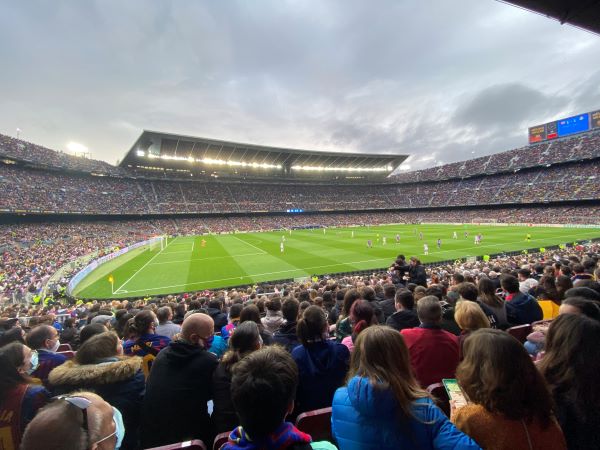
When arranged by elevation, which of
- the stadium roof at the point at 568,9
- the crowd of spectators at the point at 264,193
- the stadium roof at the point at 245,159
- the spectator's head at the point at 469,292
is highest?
the stadium roof at the point at 245,159

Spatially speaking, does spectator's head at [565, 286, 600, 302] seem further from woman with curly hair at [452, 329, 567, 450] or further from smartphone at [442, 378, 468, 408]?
woman with curly hair at [452, 329, 567, 450]

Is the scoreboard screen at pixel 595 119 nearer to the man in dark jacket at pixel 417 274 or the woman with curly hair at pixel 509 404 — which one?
the man in dark jacket at pixel 417 274

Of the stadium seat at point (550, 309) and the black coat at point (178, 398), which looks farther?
the stadium seat at point (550, 309)

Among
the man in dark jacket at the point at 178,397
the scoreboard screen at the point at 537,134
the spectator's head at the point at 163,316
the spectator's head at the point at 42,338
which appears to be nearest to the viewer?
the man in dark jacket at the point at 178,397

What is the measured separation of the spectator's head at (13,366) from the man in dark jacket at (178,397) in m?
1.26

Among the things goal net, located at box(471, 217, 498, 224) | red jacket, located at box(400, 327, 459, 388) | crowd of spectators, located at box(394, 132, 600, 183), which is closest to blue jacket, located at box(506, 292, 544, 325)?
red jacket, located at box(400, 327, 459, 388)

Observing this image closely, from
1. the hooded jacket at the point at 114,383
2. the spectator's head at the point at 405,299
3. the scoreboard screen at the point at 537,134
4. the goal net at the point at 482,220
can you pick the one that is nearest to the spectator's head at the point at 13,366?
the hooded jacket at the point at 114,383

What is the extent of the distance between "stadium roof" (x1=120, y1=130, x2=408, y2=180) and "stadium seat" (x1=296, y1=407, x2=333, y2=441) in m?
66.9

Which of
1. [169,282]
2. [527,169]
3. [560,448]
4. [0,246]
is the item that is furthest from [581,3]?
[527,169]

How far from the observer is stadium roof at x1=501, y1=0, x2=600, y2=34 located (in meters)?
7.57

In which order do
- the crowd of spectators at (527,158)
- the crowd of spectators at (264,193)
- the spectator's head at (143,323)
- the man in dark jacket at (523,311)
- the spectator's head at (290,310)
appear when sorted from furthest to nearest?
the crowd of spectators at (527,158)
the crowd of spectators at (264,193)
the man in dark jacket at (523,311)
the spectator's head at (290,310)
the spectator's head at (143,323)

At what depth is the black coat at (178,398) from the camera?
10.6 ft

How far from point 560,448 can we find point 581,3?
35.7ft

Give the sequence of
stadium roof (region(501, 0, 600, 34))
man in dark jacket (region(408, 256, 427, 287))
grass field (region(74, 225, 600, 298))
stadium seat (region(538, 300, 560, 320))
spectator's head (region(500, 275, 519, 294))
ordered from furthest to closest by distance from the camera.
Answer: grass field (region(74, 225, 600, 298)) < man in dark jacket (region(408, 256, 427, 287)) < stadium roof (region(501, 0, 600, 34)) < stadium seat (region(538, 300, 560, 320)) < spectator's head (region(500, 275, 519, 294))
